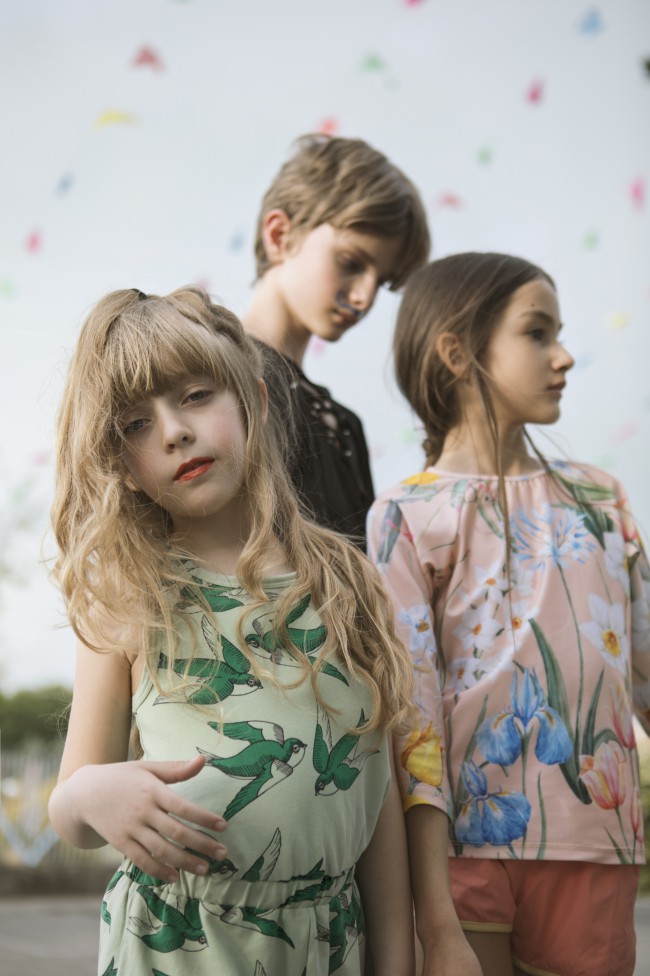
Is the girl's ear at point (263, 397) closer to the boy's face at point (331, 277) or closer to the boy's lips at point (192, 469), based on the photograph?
the boy's lips at point (192, 469)

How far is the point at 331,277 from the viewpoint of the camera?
228cm

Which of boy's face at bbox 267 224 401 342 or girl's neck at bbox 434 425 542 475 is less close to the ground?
boy's face at bbox 267 224 401 342

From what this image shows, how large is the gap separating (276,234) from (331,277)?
245 millimetres

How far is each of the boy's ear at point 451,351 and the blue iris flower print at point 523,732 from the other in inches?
24.0

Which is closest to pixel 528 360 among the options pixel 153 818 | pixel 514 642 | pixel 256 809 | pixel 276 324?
pixel 514 642

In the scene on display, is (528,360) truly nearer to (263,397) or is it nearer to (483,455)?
(483,455)

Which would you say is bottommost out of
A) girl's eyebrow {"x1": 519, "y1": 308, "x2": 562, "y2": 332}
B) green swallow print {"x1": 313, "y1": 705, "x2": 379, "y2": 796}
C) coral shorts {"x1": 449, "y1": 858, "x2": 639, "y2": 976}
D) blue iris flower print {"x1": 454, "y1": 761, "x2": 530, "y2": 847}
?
coral shorts {"x1": 449, "y1": 858, "x2": 639, "y2": 976}

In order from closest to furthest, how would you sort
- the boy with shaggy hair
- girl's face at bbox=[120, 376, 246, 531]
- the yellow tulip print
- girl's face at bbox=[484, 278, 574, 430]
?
1. girl's face at bbox=[120, 376, 246, 531]
2. the yellow tulip print
3. girl's face at bbox=[484, 278, 574, 430]
4. the boy with shaggy hair

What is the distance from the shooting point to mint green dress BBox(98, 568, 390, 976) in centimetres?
126

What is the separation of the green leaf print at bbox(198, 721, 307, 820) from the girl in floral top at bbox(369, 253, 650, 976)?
304 mm

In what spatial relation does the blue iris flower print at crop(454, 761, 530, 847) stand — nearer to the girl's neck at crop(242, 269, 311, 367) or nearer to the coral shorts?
the coral shorts

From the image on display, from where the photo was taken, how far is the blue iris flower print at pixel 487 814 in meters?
1.61

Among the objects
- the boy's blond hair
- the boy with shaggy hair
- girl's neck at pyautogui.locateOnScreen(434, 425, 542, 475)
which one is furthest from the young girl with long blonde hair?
the boy's blond hair

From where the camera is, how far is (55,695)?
904 centimetres
